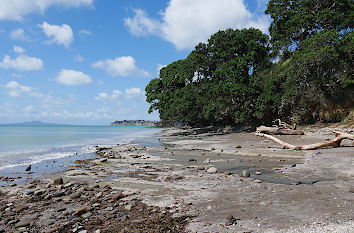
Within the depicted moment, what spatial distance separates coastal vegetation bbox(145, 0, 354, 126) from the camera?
21.9 metres

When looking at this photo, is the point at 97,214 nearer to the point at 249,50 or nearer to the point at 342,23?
the point at 249,50

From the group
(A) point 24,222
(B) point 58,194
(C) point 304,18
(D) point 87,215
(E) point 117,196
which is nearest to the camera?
(A) point 24,222

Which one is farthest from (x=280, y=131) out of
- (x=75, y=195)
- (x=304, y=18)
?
(x=75, y=195)

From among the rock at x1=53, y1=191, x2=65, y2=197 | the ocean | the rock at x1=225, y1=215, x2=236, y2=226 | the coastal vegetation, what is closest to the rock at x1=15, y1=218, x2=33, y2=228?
the rock at x1=53, y1=191, x2=65, y2=197

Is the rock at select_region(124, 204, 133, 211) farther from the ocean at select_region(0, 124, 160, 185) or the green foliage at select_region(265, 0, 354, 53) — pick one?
the green foliage at select_region(265, 0, 354, 53)

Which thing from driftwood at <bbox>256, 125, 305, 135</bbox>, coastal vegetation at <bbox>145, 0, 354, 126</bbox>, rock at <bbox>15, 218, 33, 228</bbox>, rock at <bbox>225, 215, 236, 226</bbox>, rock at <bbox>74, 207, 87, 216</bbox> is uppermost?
coastal vegetation at <bbox>145, 0, 354, 126</bbox>

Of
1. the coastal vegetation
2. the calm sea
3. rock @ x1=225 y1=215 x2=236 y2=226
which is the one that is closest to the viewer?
rock @ x1=225 y1=215 x2=236 y2=226

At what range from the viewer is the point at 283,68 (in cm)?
2727

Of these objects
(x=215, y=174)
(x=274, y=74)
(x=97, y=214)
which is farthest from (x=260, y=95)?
(x=97, y=214)

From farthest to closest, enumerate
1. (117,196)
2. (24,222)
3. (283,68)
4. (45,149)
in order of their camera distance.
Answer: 1. (283,68)
2. (45,149)
3. (117,196)
4. (24,222)

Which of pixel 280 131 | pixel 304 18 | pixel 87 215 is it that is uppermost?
pixel 304 18

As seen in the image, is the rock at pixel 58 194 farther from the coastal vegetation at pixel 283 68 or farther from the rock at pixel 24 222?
the coastal vegetation at pixel 283 68

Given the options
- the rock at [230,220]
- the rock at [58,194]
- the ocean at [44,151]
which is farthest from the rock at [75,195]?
the ocean at [44,151]

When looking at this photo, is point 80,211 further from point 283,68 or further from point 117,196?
point 283,68
